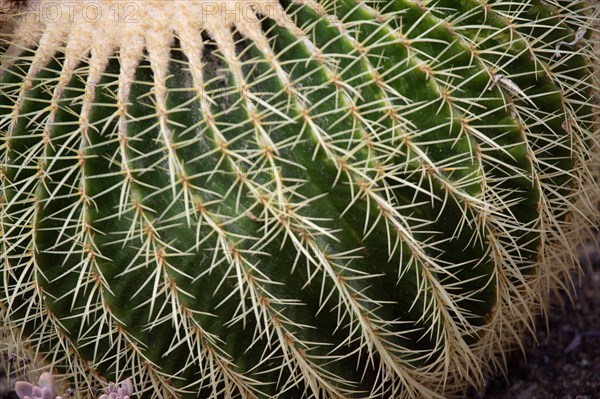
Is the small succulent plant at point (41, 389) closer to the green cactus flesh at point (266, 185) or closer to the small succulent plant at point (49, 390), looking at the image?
the small succulent plant at point (49, 390)

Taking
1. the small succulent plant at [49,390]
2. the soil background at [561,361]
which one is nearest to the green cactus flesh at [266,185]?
the small succulent plant at [49,390]

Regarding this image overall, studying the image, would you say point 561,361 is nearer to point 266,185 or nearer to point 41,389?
point 266,185

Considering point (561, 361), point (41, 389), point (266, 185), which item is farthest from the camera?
point (561, 361)

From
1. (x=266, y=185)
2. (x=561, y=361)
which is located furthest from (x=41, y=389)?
(x=561, y=361)

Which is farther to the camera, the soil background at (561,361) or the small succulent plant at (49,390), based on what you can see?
the soil background at (561,361)

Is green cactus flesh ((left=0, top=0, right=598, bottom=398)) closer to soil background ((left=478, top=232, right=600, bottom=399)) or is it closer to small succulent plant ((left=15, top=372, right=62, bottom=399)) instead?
small succulent plant ((left=15, top=372, right=62, bottom=399))

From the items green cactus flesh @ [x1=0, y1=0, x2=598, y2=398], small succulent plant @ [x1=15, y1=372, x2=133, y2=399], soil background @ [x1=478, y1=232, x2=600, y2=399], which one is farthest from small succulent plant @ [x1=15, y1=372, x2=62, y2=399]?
soil background @ [x1=478, y1=232, x2=600, y2=399]

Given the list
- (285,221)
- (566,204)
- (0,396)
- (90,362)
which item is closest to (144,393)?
(90,362)

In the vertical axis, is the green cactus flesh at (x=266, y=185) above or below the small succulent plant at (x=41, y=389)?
above
